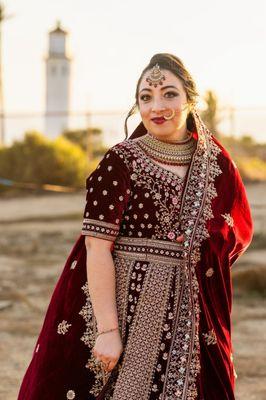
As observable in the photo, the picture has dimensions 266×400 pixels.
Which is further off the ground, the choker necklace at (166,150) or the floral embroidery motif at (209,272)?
the choker necklace at (166,150)

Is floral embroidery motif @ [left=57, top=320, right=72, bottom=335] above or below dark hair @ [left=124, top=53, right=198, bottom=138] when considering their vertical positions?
below

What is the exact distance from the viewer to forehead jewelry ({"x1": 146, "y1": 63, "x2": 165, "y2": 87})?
9.75 feet

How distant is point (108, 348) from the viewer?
2.85 metres

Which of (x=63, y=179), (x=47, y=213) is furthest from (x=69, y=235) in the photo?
(x=63, y=179)

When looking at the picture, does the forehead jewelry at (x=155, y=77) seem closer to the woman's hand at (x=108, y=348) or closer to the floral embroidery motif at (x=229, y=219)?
the floral embroidery motif at (x=229, y=219)

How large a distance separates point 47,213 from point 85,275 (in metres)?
12.5

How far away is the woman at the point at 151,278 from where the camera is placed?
2.93 metres

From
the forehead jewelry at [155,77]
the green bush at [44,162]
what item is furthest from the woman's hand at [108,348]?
the green bush at [44,162]

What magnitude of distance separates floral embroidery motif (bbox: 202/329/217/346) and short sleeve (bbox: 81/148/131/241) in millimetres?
488

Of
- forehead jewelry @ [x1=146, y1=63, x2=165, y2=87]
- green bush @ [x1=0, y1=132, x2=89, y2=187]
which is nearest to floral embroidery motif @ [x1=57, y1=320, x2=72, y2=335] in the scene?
forehead jewelry @ [x1=146, y1=63, x2=165, y2=87]

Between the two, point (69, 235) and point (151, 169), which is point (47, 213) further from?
point (151, 169)

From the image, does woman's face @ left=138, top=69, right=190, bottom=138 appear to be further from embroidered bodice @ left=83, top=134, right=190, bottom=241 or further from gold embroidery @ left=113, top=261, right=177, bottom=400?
gold embroidery @ left=113, top=261, right=177, bottom=400

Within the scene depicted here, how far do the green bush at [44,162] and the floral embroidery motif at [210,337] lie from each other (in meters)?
16.8

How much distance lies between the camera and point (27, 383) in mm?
3102
